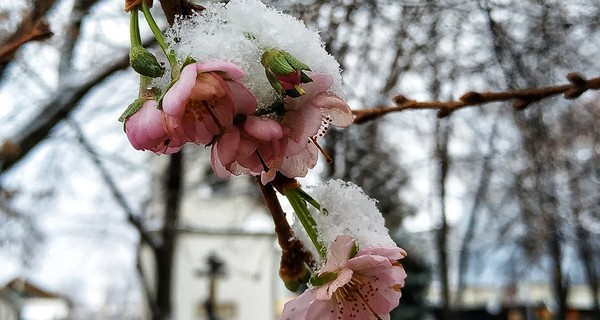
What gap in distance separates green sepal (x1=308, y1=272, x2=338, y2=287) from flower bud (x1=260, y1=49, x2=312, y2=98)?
178mm

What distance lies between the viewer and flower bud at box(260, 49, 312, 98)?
529 mm

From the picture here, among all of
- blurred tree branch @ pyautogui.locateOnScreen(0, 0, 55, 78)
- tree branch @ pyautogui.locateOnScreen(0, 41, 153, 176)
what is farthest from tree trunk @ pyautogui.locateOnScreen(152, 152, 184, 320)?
blurred tree branch @ pyautogui.locateOnScreen(0, 0, 55, 78)

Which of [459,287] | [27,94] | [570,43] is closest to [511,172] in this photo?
[459,287]

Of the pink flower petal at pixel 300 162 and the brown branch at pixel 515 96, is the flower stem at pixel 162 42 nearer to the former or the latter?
the pink flower petal at pixel 300 162

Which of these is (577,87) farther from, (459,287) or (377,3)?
(459,287)

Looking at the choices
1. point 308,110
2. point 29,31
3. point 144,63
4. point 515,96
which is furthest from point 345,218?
point 29,31

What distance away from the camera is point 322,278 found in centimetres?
61

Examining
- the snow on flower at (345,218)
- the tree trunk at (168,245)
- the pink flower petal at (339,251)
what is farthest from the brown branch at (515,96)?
the tree trunk at (168,245)

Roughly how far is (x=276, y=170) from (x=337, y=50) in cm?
313

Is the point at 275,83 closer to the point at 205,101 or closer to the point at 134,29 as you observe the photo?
the point at 205,101

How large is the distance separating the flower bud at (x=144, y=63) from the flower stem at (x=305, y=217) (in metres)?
0.17

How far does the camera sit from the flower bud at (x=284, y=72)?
20.8 inches

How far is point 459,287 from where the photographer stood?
25.3 ft

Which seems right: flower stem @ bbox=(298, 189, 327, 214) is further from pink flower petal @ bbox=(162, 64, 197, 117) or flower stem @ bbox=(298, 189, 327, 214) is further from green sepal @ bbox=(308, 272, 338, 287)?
pink flower petal @ bbox=(162, 64, 197, 117)
